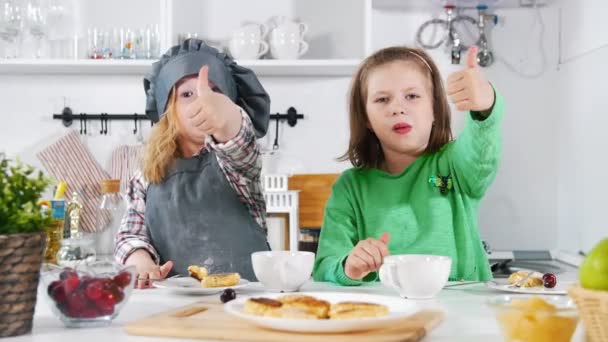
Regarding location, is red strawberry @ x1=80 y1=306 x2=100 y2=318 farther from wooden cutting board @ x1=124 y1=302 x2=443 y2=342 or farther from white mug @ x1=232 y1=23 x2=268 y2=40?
white mug @ x1=232 y1=23 x2=268 y2=40

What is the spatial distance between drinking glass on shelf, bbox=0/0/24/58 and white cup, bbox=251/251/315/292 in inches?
69.6

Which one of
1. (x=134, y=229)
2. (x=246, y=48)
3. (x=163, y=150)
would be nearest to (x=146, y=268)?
(x=134, y=229)

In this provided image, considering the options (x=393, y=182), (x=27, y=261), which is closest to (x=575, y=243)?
(x=393, y=182)

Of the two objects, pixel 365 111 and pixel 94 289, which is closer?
pixel 94 289

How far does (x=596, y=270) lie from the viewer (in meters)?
0.73

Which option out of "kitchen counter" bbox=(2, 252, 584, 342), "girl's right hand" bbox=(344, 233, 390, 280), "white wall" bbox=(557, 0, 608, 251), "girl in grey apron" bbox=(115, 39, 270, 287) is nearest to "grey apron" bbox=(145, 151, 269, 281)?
"girl in grey apron" bbox=(115, 39, 270, 287)

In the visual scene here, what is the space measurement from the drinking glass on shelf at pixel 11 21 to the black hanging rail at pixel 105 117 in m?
0.25

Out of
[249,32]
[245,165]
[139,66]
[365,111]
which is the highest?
[249,32]

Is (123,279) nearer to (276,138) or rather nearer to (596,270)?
(596,270)

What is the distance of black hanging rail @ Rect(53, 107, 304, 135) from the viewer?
8.77 feet

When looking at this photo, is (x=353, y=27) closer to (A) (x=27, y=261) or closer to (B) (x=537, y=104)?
(B) (x=537, y=104)

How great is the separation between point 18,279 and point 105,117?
1.90 metres

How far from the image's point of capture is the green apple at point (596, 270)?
725 millimetres

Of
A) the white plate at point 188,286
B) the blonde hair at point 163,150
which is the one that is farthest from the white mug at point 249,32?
the white plate at point 188,286
